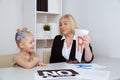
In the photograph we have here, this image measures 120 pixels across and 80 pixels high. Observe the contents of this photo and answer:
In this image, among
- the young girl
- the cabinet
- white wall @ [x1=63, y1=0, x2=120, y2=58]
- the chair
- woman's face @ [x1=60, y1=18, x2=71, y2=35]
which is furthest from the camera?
the cabinet

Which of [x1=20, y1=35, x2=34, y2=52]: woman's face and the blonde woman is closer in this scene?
[x1=20, y1=35, x2=34, y2=52]: woman's face

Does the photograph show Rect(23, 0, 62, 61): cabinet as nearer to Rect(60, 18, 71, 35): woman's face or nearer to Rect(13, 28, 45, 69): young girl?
Rect(60, 18, 71, 35): woman's face

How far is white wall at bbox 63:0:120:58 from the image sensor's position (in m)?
2.46

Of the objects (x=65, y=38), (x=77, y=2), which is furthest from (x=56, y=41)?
(x=77, y=2)

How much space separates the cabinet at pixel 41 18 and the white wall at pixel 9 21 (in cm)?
11

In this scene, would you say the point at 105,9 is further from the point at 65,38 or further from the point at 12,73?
the point at 12,73

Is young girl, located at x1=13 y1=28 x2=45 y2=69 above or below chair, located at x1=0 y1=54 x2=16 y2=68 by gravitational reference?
above

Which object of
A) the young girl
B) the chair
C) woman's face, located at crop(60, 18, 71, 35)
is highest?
woman's face, located at crop(60, 18, 71, 35)

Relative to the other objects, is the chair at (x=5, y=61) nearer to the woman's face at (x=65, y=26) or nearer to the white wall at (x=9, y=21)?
the woman's face at (x=65, y=26)

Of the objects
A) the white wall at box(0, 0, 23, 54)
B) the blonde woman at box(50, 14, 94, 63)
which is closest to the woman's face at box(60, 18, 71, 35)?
the blonde woman at box(50, 14, 94, 63)

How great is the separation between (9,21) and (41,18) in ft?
1.67

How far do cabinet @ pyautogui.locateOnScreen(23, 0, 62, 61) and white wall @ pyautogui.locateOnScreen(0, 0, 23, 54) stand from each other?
0.38 ft

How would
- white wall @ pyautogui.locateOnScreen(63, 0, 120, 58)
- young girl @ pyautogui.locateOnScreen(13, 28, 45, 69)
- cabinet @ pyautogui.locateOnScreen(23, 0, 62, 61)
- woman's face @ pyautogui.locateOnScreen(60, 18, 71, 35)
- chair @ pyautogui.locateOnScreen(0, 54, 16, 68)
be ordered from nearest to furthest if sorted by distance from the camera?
young girl @ pyautogui.locateOnScreen(13, 28, 45, 69) < chair @ pyautogui.locateOnScreen(0, 54, 16, 68) < woman's face @ pyautogui.locateOnScreen(60, 18, 71, 35) < white wall @ pyautogui.locateOnScreen(63, 0, 120, 58) < cabinet @ pyautogui.locateOnScreen(23, 0, 62, 61)

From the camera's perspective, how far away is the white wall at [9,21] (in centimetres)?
284
